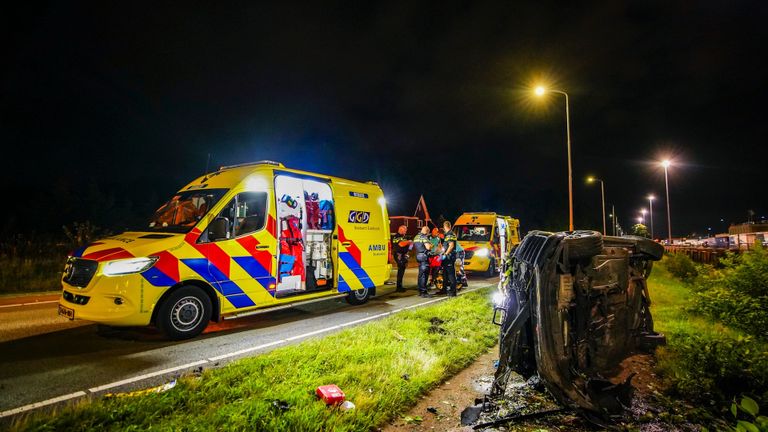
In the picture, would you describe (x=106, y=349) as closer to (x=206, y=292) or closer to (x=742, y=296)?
(x=206, y=292)

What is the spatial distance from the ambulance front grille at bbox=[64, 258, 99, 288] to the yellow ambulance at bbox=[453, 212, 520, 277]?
35.1 ft

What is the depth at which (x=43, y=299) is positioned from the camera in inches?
330

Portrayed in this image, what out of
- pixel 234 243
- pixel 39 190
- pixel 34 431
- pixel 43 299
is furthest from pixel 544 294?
pixel 39 190

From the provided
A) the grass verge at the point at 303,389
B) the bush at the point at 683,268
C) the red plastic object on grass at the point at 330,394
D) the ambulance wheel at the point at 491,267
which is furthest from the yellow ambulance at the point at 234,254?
the bush at the point at 683,268

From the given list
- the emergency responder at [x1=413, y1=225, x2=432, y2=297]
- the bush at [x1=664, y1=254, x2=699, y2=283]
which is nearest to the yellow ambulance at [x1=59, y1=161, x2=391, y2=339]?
the emergency responder at [x1=413, y1=225, x2=432, y2=297]

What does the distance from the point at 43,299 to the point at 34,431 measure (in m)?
7.69

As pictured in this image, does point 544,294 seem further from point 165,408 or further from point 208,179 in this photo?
point 208,179

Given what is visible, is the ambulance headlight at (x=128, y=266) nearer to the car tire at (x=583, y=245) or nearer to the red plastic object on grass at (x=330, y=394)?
the red plastic object on grass at (x=330, y=394)

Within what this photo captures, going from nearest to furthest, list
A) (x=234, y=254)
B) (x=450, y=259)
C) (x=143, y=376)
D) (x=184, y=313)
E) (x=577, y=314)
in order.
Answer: (x=577, y=314) → (x=143, y=376) → (x=184, y=313) → (x=234, y=254) → (x=450, y=259)

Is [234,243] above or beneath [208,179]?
beneath

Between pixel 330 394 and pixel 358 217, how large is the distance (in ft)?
17.4

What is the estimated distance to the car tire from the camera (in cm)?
325

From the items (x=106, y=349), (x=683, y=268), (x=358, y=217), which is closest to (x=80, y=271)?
(x=106, y=349)

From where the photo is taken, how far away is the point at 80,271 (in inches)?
197
